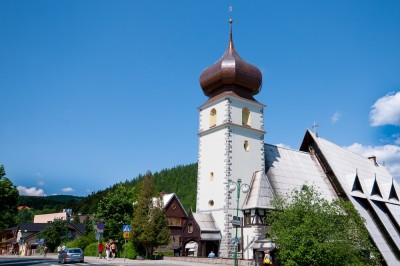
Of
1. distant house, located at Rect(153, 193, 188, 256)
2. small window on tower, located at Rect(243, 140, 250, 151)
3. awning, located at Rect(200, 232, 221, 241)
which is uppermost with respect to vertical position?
small window on tower, located at Rect(243, 140, 250, 151)

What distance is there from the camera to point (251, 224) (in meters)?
32.1

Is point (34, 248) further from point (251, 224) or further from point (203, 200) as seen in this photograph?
point (251, 224)

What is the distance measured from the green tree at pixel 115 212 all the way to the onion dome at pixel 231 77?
15.8 metres

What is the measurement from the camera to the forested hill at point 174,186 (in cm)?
12750

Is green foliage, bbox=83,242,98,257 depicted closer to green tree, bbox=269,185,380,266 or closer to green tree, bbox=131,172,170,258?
green tree, bbox=131,172,170,258

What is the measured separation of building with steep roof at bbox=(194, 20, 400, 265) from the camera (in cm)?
3306

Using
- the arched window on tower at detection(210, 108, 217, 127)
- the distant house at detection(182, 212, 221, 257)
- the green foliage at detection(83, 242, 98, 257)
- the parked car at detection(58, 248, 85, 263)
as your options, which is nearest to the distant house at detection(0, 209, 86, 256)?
the green foliage at detection(83, 242, 98, 257)

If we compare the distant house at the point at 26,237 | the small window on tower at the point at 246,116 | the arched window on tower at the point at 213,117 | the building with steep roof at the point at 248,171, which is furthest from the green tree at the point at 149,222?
the distant house at the point at 26,237

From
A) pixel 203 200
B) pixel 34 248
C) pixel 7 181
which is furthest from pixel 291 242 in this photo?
pixel 34 248

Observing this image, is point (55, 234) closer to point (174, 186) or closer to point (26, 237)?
point (26, 237)

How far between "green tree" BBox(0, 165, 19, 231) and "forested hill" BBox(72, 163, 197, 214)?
3464 inches

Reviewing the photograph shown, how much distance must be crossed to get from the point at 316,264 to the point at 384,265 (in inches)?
601

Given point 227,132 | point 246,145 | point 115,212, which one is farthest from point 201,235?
point 115,212

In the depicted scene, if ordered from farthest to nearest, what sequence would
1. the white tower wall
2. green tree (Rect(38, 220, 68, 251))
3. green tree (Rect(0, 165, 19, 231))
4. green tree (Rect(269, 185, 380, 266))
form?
1. green tree (Rect(38, 220, 68, 251))
2. the white tower wall
3. green tree (Rect(0, 165, 19, 231))
4. green tree (Rect(269, 185, 380, 266))
